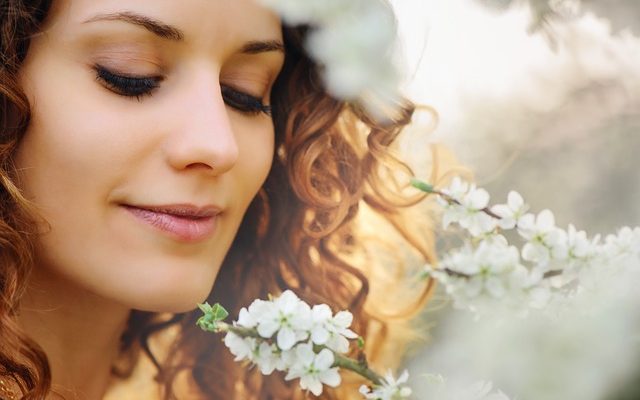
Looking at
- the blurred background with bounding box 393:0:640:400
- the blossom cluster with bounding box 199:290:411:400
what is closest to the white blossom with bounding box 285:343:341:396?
the blossom cluster with bounding box 199:290:411:400

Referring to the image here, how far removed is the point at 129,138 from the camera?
0.89 metres

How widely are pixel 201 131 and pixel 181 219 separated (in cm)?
11

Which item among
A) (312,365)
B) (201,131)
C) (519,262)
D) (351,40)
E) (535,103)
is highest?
(535,103)

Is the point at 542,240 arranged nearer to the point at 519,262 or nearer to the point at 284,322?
the point at 519,262

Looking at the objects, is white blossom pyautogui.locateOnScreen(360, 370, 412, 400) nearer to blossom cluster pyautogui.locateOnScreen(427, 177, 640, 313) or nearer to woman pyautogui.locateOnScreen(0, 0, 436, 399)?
blossom cluster pyautogui.locateOnScreen(427, 177, 640, 313)

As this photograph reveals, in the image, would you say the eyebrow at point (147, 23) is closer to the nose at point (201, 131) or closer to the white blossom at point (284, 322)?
the nose at point (201, 131)

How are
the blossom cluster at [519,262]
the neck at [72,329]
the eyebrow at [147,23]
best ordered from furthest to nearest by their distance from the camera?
1. the neck at [72,329]
2. the eyebrow at [147,23]
3. the blossom cluster at [519,262]

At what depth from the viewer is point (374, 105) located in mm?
1196

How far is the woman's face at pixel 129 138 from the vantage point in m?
0.88

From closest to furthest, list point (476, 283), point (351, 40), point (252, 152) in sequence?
point (476, 283) < point (351, 40) < point (252, 152)

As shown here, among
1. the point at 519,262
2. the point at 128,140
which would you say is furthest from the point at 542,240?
the point at 128,140

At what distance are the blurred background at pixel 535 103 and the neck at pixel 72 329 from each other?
45 centimetres

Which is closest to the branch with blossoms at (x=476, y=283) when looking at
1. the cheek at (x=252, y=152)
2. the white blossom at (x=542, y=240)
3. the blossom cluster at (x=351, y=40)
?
the white blossom at (x=542, y=240)

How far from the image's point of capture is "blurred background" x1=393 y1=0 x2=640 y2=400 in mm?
970
